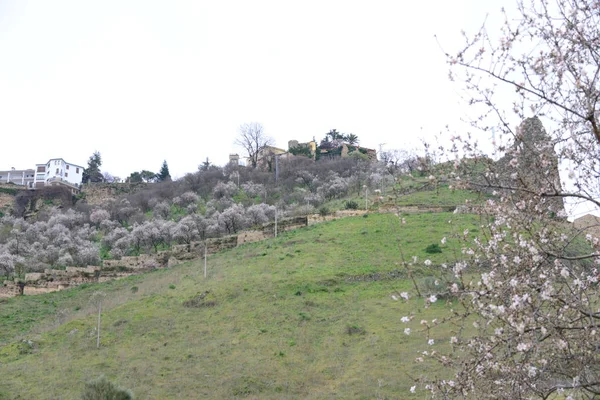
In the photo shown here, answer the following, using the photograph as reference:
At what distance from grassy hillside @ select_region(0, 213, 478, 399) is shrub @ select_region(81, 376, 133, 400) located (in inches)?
62.0

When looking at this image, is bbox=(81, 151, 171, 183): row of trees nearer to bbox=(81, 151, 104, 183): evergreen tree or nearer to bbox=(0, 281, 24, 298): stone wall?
bbox=(81, 151, 104, 183): evergreen tree

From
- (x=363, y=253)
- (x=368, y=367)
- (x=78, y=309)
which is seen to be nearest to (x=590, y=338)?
(x=368, y=367)

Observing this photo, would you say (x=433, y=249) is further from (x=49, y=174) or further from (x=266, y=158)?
(x=49, y=174)

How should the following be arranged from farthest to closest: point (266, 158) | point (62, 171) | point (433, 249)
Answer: point (62, 171) < point (266, 158) < point (433, 249)

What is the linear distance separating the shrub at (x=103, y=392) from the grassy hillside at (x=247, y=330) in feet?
5.17

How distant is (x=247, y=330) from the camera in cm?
1803

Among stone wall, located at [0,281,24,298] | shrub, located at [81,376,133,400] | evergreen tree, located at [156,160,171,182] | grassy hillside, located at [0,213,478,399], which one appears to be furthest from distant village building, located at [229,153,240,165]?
shrub, located at [81,376,133,400]

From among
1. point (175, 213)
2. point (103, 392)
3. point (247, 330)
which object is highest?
point (175, 213)

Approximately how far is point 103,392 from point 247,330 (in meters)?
6.51

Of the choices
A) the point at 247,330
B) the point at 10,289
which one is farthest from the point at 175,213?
the point at 247,330

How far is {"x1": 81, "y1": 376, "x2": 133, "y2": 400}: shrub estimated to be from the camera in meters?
12.0

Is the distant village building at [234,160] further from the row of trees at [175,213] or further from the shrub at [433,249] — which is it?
the shrub at [433,249]

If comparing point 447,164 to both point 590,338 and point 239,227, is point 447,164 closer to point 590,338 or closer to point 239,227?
point 590,338

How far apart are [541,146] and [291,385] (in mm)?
10577
